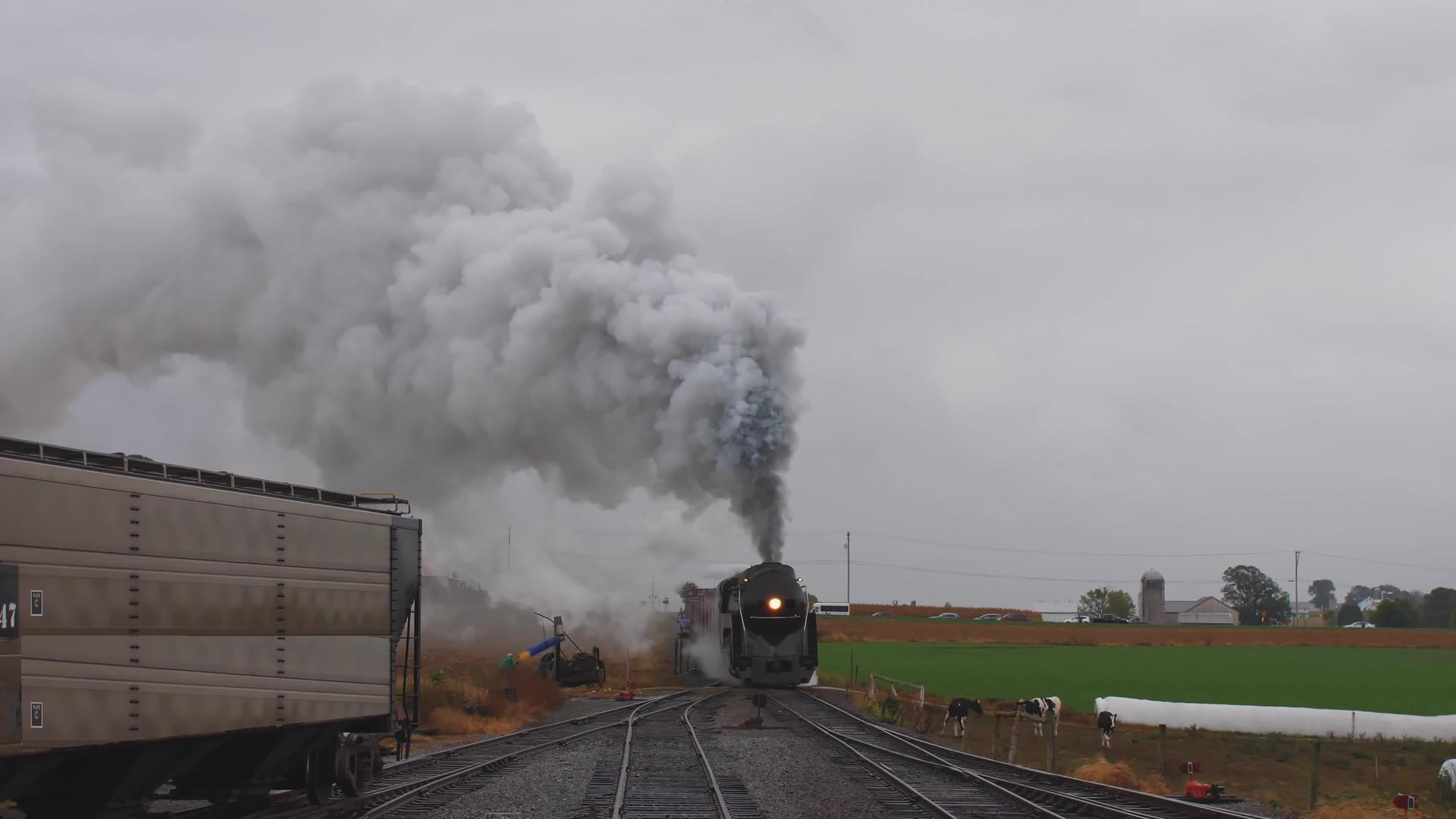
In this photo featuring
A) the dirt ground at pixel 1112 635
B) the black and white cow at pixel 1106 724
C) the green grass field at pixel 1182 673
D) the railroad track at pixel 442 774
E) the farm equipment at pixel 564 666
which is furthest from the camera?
the dirt ground at pixel 1112 635

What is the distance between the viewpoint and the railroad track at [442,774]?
1352 centimetres

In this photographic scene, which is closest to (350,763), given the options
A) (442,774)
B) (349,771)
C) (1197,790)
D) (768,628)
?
(349,771)

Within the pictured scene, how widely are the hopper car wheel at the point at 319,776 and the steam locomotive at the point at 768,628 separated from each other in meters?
19.4

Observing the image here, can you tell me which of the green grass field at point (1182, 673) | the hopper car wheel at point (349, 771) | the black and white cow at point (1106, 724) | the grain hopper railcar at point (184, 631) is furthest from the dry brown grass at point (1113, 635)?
the grain hopper railcar at point (184, 631)

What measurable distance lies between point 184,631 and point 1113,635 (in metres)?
97.9

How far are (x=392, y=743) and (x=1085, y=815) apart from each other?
1360 centimetres

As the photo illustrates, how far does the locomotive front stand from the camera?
107 ft

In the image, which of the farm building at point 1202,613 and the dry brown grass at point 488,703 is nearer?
the dry brown grass at point 488,703

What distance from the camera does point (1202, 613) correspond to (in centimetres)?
17438

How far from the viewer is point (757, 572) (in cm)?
3259

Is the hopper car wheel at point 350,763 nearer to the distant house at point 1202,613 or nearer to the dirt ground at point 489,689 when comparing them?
the dirt ground at point 489,689

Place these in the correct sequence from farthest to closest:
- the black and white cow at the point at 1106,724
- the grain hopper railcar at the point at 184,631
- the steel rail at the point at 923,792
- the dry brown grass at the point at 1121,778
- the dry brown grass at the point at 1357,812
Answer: the black and white cow at the point at 1106,724 < the dry brown grass at the point at 1121,778 < the dry brown grass at the point at 1357,812 < the steel rail at the point at 923,792 < the grain hopper railcar at the point at 184,631

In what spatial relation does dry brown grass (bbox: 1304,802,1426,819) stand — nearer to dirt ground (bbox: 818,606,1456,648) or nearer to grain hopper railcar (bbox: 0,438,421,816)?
grain hopper railcar (bbox: 0,438,421,816)

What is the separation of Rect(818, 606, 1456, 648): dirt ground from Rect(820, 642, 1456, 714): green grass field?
296 inches
